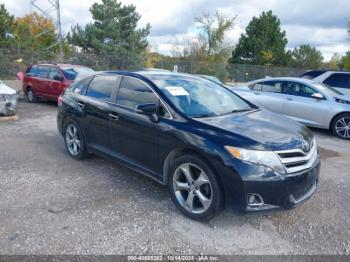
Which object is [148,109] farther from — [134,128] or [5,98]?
[5,98]

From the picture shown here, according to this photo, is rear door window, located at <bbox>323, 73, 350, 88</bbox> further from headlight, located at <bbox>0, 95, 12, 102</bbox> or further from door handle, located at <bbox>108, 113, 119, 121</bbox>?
headlight, located at <bbox>0, 95, 12, 102</bbox>

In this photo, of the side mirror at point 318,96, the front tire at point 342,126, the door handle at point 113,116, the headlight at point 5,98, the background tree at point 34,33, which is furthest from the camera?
the background tree at point 34,33

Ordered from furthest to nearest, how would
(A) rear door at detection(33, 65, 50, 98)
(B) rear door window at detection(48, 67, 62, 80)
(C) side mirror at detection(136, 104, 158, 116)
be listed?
(A) rear door at detection(33, 65, 50, 98)
(B) rear door window at detection(48, 67, 62, 80)
(C) side mirror at detection(136, 104, 158, 116)

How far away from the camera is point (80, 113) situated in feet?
16.3

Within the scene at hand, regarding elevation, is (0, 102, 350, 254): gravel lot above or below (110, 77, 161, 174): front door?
below

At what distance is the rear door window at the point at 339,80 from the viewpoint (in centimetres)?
988

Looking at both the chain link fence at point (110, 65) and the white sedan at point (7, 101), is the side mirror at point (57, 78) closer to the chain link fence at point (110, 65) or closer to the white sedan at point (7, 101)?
the white sedan at point (7, 101)

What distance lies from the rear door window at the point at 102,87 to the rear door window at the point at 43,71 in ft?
22.9

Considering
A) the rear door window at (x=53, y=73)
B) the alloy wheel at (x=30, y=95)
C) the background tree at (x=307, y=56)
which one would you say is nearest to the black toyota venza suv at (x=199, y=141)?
the rear door window at (x=53, y=73)

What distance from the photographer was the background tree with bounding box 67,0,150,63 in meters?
28.0

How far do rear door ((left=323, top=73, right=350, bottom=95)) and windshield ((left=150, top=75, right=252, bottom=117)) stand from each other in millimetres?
6927

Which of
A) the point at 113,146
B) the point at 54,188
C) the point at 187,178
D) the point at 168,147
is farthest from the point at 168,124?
the point at 54,188

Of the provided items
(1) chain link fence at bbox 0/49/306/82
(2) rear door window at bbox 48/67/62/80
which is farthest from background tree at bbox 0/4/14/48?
(2) rear door window at bbox 48/67/62/80

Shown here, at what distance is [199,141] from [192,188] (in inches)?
21.5
